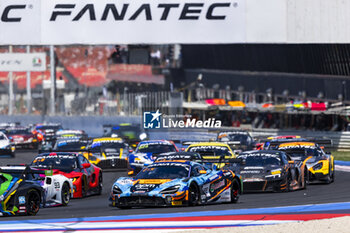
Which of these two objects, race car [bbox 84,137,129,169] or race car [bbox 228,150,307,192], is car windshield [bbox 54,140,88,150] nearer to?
race car [bbox 84,137,129,169]

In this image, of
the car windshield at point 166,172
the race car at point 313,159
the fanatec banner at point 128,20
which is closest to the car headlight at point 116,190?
the car windshield at point 166,172

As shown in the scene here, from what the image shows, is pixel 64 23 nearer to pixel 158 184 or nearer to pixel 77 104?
pixel 158 184

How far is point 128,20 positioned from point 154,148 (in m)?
4.26

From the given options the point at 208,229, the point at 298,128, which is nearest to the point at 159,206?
the point at 208,229

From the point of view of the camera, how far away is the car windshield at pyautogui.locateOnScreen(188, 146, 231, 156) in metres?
25.7

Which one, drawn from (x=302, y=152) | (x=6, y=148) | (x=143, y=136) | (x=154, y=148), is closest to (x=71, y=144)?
(x=154, y=148)

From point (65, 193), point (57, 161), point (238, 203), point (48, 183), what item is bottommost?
point (238, 203)

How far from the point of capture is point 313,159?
24375mm

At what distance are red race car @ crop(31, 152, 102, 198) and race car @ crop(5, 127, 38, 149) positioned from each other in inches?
851

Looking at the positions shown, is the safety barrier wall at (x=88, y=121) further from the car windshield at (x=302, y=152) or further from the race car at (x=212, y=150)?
the car windshield at (x=302, y=152)

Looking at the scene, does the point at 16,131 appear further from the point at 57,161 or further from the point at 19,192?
the point at 19,192

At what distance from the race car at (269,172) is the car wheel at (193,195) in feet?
13.3

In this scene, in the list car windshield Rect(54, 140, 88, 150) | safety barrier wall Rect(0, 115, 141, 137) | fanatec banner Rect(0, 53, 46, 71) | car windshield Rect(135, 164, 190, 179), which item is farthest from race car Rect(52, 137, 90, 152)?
Answer: fanatec banner Rect(0, 53, 46, 71)

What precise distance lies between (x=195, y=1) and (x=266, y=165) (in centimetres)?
692
